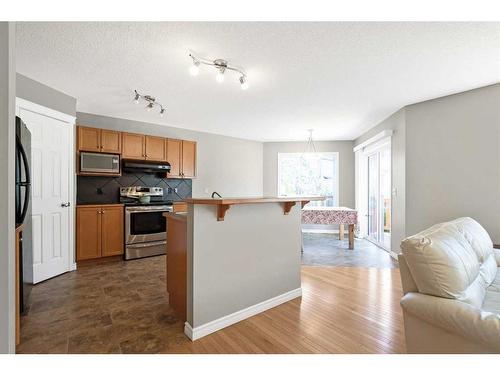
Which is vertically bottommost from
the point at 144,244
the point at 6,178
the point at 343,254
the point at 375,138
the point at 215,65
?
the point at 343,254

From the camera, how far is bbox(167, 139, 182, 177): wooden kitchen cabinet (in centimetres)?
477

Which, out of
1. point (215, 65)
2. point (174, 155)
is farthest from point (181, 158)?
point (215, 65)

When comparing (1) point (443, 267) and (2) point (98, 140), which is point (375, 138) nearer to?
(1) point (443, 267)

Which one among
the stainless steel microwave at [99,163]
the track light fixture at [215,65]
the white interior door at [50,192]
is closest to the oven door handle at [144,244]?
the white interior door at [50,192]

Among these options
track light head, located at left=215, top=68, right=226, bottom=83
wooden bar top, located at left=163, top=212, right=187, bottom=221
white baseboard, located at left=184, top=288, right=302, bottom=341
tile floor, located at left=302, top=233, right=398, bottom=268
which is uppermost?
track light head, located at left=215, top=68, right=226, bottom=83

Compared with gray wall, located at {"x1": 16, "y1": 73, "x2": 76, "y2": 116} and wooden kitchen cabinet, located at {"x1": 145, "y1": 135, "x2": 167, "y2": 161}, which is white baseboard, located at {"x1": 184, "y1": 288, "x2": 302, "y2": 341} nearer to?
gray wall, located at {"x1": 16, "y1": 73, "x2": 76, "y2": 116}

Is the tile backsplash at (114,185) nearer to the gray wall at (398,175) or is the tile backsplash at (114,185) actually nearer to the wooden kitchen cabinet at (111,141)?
the wooden kitchen cabinet at (111,141)

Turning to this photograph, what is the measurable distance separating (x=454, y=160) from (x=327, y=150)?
333 cm

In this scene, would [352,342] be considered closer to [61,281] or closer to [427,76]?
[427,76]

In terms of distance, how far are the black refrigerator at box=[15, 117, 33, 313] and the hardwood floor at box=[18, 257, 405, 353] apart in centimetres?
31

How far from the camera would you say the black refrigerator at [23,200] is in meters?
1.94

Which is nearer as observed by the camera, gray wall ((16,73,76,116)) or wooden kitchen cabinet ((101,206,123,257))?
gray wall ((16,73,76,116))

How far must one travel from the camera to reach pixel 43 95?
3.05 metres

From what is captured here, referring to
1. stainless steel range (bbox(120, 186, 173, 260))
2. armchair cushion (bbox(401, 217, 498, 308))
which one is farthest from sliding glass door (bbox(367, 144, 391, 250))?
stainless steel range (bbox(120, 186, 173, 260))
